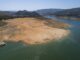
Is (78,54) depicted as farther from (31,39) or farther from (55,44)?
(31,39)

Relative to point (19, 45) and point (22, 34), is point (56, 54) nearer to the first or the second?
point (19, 45)

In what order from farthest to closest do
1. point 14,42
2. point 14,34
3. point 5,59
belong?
point 14,34 → point 14,42 → point 5,59

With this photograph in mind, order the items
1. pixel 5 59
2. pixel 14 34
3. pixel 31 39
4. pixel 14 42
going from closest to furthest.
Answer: pixel 5 59 < pixel 14 42 < pixel 31 39 < pixel 14 34

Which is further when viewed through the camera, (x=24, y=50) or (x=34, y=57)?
(x=24, y=50)

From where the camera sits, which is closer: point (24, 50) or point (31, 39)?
point (24, 50)

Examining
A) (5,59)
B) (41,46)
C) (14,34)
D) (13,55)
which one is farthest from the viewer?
(14,34)

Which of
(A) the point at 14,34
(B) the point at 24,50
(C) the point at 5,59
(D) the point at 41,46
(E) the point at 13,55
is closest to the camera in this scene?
(C) the point at 5,59

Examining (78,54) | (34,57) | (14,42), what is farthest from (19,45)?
(78,54)

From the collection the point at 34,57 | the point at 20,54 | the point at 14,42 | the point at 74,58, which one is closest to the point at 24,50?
the point at 20,54
